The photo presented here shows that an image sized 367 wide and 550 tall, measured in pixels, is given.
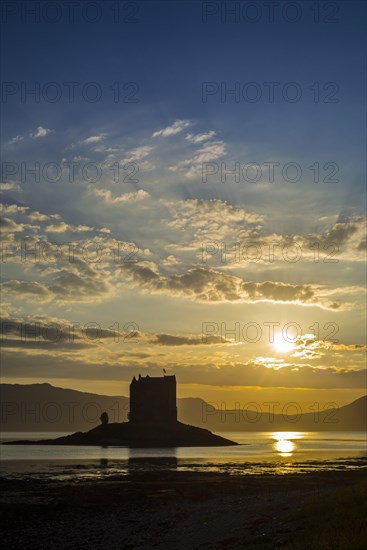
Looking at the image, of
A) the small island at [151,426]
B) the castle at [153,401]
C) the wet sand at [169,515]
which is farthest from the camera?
the castle at [153,401]

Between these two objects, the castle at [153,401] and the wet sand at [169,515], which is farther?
the castle at [153,401]

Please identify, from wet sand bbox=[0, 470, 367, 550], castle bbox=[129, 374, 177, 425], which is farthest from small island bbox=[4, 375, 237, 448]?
wet sand bbox=[0, 470, 367, 550]

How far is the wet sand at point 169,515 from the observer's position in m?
32.1

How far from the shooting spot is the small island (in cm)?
17838

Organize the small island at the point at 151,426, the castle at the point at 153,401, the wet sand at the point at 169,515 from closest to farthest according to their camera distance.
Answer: the wet sand at the point at 169,515 < the small island at the point at 151,426 < the castle at the point at 153,401

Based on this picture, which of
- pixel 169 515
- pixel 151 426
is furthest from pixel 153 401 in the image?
pixel 169 515

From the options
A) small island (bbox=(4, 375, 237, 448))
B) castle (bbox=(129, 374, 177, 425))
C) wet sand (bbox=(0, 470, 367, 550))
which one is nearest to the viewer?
wet sand (bbox=(0, 470, 367, 550))

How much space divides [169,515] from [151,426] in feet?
471

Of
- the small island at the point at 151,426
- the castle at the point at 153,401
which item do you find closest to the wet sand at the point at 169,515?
the small island at the point at 151,426

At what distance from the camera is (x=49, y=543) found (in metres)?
34.9

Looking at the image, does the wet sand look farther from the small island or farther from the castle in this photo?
the castle

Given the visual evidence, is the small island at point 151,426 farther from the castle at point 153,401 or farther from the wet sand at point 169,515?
the wet sand at point 169,515

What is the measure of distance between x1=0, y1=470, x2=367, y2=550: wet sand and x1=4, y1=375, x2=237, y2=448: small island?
114958 millimetres

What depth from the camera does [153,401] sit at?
18712 centimetres
